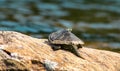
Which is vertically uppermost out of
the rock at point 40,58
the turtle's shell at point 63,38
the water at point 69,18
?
the turtle's shell at point 63,38

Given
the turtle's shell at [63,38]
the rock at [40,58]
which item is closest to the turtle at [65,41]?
the turtle's shell at [63,38]

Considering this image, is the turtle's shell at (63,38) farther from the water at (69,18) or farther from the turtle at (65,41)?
the water at (69,18)

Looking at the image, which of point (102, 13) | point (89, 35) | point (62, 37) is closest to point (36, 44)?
point (62, 37)

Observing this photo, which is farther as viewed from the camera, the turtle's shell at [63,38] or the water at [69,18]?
the water at [69,18]

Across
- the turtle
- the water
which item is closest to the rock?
the turtle

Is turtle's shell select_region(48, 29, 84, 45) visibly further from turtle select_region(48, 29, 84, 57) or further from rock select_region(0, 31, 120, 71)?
rock select_region(0, 31, 120, 71)

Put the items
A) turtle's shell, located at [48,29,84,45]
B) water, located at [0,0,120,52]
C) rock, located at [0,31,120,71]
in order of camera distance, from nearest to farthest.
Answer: rock, located at [0,31,120,71], turtle's shell, located at [48,29,84,45], water, located at [0,0,120,52]
